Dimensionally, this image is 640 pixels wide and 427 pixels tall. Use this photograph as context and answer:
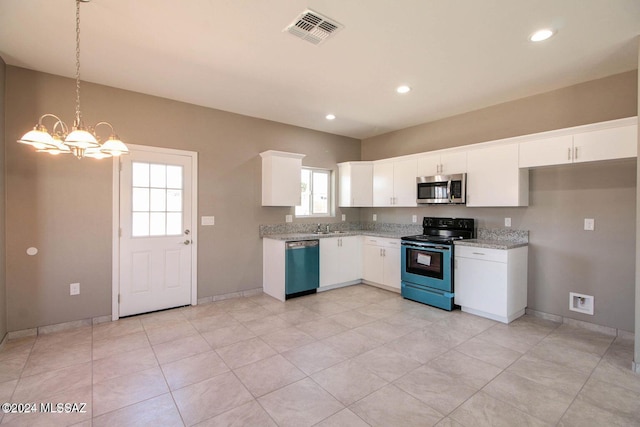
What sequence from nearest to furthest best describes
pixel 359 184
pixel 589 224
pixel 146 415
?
pixel 146 415, pixel 589 224, pixel 359 184

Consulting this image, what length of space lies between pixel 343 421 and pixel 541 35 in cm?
327

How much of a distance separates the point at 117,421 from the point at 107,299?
6.68 ft

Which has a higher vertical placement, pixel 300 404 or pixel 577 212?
pixel 577 212

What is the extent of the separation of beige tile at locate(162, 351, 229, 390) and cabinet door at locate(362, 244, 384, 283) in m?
2.90

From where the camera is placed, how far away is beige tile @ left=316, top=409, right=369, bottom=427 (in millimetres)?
1852

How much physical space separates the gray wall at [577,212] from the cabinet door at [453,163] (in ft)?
1.48

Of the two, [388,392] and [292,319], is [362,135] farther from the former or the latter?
[388,392]

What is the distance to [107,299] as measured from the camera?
348cm

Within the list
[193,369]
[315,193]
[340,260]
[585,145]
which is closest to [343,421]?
[193,369]

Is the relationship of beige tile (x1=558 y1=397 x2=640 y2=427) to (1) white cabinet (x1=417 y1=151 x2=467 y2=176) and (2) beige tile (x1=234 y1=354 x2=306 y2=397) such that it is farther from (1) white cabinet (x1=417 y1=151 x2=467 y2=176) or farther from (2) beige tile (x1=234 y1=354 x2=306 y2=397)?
(1) white cabinet (x1=417 y1=151 x2=467 y2=176)

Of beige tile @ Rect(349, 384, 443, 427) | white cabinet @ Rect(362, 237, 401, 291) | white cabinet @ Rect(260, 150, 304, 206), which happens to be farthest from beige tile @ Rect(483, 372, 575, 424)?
white cabinet @ Rect(260, 150, 304, 206)

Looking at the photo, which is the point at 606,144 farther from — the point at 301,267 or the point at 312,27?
the point at 301,267

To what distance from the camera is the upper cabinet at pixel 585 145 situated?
279cm

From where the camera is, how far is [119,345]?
2.91 meters
